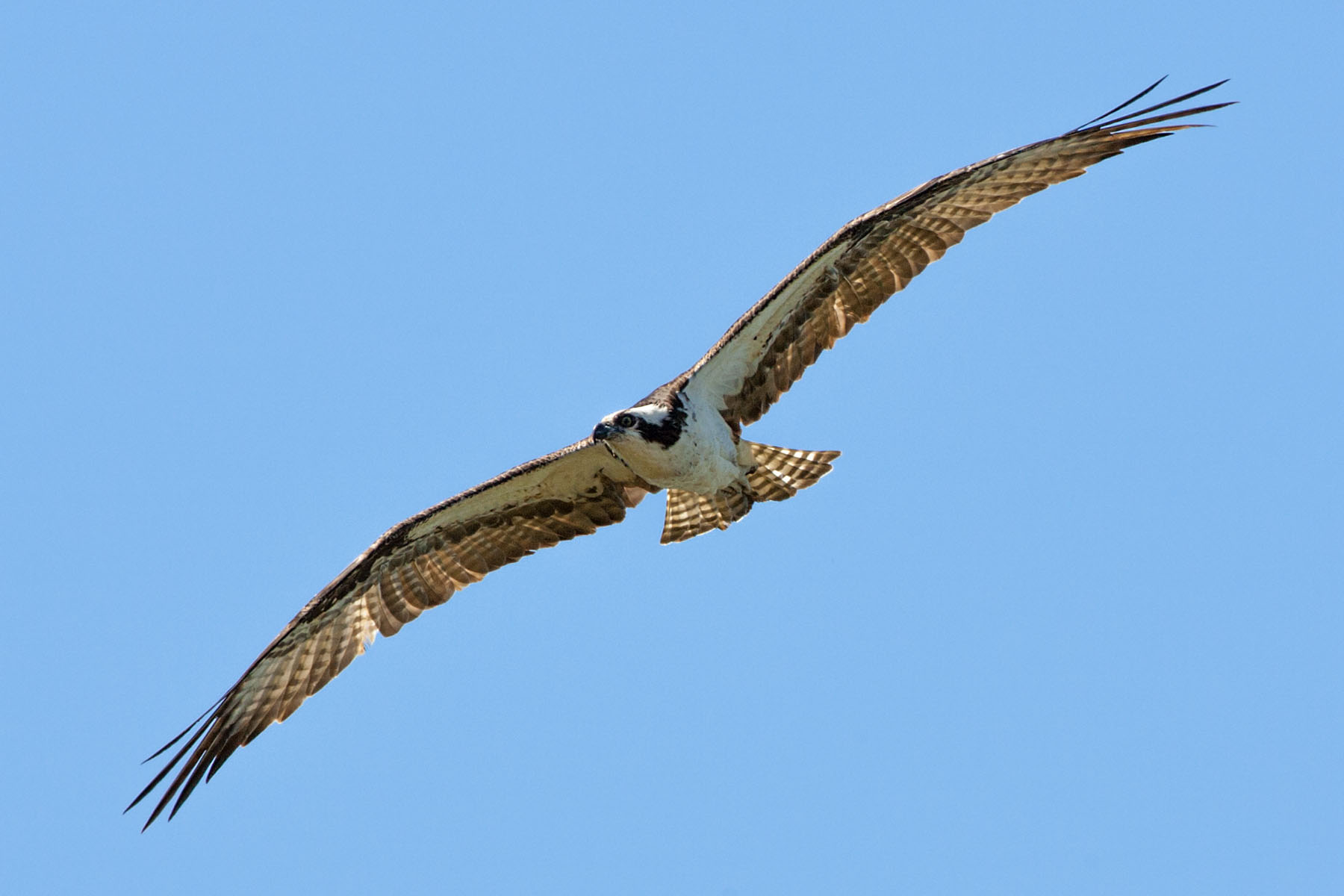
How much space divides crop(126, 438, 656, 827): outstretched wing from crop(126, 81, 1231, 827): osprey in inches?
0.5

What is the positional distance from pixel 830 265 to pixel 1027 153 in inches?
69.1

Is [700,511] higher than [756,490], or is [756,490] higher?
[756,490]

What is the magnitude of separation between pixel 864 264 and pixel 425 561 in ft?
14.2

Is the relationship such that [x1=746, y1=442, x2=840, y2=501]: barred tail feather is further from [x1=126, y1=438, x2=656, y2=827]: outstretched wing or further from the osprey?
[x1=126, y1=438, x2=656, y2=827]: outstretched wing

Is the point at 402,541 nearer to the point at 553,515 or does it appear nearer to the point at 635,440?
the point at 553,515

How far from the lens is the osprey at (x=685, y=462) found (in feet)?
38.9

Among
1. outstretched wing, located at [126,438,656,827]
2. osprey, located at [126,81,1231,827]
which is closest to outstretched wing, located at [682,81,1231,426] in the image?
osprey, located at [126,81,1231,827]

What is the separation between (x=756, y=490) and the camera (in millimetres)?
12922

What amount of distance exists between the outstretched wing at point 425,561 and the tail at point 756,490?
48cm

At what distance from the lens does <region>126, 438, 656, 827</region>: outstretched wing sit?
12.1 metres

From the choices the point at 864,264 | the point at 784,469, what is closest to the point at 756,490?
the point at 784,469

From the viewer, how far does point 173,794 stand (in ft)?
36.0

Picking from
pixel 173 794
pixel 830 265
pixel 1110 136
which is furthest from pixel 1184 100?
pixel 173 794

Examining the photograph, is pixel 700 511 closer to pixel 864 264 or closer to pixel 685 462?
pixel 685 462
